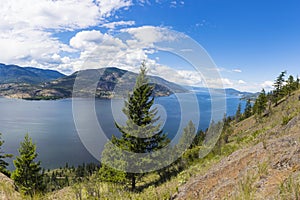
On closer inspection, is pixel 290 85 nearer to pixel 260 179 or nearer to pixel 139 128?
pixel 139 128

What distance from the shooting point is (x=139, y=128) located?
20750 mm

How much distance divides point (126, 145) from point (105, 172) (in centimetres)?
331

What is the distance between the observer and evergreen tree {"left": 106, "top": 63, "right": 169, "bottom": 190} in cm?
2066

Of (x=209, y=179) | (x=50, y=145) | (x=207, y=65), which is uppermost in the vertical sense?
(x=207, y=65)

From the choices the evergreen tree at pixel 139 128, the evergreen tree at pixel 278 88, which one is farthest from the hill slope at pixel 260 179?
the evergreen tree at pixel 278 88

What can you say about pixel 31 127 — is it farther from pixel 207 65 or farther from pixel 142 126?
pixel 207 65

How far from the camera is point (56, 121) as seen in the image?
141375 mm

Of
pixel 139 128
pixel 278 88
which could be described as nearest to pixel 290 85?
pixel 278 88

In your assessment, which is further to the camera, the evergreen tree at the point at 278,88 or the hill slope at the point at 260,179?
the evergreen tree at the point at 278,88

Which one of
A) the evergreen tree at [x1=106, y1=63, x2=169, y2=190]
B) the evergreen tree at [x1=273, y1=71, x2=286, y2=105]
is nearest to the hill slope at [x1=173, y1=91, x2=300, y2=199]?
the evergreen tree at [x1=106, y1=63, x2=169, y2=190]

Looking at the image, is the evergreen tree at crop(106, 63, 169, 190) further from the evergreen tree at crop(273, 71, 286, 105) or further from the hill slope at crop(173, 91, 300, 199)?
the evergreen tree at crop(273, 71, 286, 105)

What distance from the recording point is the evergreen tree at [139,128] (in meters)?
20.7

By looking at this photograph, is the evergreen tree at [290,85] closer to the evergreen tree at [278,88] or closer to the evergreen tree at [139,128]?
the evergreen tree at [278,88]

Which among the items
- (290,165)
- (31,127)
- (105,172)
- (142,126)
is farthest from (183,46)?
(31,127)
